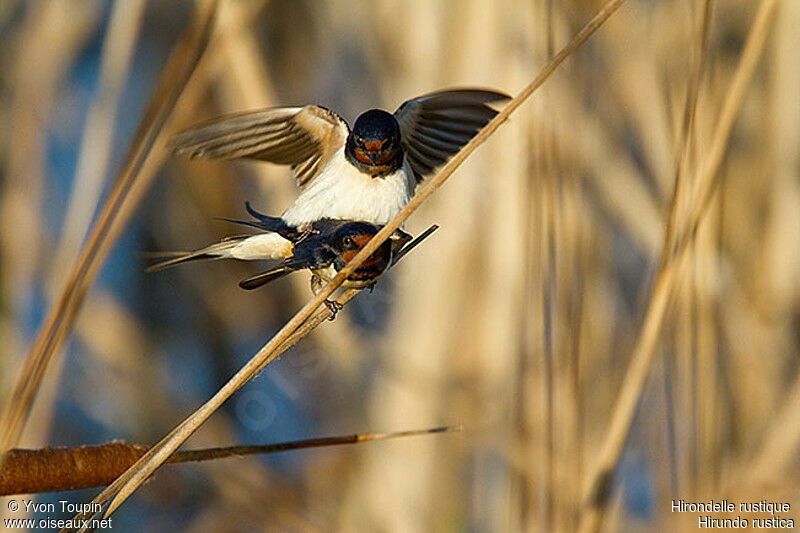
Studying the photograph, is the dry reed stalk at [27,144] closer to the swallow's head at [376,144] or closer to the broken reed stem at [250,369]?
the swallow's head at [376,144]

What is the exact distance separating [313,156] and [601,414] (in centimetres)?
94

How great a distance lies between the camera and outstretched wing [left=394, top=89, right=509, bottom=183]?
1027 mm

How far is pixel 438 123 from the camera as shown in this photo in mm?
1114

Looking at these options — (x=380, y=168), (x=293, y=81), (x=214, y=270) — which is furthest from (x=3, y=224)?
(x=380, y=168)

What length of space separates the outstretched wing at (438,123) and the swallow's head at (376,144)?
2.1 inches

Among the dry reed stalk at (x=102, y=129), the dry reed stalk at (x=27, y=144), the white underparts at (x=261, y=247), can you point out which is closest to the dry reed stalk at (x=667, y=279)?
the white underparts at (x=261, y=247)

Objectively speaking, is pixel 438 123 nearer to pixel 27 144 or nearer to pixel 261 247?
pixel 261 247

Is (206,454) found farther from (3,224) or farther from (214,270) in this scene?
(214,270)

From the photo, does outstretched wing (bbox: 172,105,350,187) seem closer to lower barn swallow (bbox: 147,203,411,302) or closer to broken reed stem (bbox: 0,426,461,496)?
lower barn swallow (bbox: 147,203,411,302)

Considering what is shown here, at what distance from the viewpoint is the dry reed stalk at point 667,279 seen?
90cm

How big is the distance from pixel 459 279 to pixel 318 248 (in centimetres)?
73

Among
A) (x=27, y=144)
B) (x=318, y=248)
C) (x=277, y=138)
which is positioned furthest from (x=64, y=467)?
(x=27, y=144)

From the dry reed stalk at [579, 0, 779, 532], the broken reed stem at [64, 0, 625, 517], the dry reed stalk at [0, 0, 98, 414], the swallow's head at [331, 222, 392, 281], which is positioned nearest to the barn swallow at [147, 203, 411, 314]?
the swallow's head at [331, 222, 392, 281]

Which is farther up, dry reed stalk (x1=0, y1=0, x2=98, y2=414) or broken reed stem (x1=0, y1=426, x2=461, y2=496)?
dry reed stalk (x1=0, y1=0, x2=98, y2=414)
